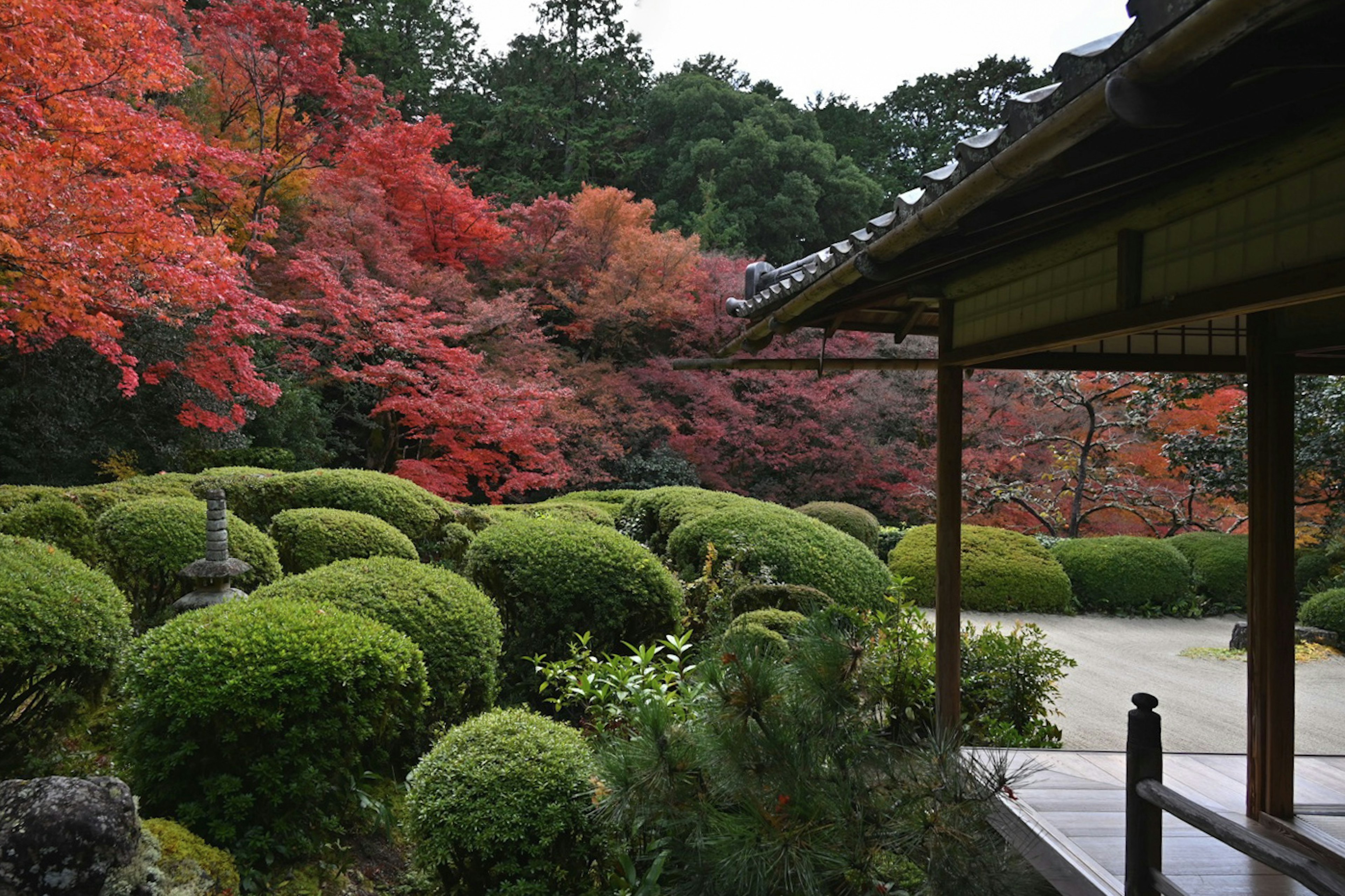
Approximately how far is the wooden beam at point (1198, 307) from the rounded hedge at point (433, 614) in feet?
8.68

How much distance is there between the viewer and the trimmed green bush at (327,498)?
6.97 meters

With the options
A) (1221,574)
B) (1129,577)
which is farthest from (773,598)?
(1221,574)

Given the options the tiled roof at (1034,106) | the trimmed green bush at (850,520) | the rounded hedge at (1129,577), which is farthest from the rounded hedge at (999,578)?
the tiled roof at (1034,106)

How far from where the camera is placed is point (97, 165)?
790cm

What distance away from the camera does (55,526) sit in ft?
17.7

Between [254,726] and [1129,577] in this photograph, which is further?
[1129,577]

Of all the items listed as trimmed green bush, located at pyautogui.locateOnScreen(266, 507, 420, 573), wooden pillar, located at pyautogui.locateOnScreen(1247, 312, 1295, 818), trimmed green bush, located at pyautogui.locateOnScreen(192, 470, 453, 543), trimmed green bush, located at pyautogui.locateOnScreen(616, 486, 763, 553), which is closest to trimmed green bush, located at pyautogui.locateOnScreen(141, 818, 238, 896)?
trimmed green bush, located at pyautogui.locateOnScreen(266, 507, 420, 573)

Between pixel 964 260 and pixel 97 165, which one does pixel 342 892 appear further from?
pixel 97 165

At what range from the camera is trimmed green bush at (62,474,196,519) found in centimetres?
603

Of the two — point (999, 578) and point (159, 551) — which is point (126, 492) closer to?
point (159, 551)

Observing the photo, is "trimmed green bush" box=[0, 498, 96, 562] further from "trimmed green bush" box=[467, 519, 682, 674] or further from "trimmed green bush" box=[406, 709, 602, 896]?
"trimmed green bush" box=[406, 709, 602, 896]

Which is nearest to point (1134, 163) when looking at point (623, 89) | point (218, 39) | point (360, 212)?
point (360, 212)

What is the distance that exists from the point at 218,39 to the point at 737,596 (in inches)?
432

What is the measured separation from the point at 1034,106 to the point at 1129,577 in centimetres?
914
